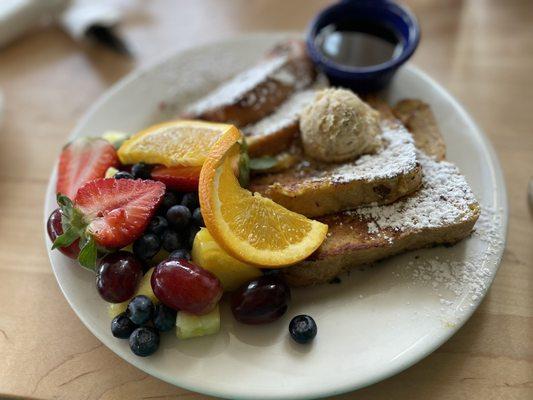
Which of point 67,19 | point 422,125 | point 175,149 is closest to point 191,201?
point 175,149

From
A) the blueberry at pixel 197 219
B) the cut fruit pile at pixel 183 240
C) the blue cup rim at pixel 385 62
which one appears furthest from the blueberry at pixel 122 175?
the blue cup rim at pixel 385 62

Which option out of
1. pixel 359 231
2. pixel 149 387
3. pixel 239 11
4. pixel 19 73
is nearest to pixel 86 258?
pixel 149 387

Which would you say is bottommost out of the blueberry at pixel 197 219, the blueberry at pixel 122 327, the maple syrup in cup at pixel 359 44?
the blueberry at pixel 122 327

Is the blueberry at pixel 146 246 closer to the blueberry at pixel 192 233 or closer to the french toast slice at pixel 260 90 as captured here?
the blueberry at pixel 192 233

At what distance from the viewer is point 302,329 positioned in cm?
124

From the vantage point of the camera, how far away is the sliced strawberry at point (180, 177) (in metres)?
1.40

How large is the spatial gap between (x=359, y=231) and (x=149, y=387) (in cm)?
70

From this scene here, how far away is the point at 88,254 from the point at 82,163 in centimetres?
37

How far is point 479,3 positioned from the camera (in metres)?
2.44

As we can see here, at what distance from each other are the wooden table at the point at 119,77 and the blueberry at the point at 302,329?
7.9 inches

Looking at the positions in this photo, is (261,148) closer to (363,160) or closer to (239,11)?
(363,160)

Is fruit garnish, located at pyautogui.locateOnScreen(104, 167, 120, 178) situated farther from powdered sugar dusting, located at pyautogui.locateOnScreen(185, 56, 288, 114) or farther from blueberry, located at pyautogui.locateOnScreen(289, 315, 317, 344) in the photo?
blueberry, located at pyautogui.locateOnScreen(289, 315, 317, 344)

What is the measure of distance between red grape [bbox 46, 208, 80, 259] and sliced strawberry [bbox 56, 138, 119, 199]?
10 cm

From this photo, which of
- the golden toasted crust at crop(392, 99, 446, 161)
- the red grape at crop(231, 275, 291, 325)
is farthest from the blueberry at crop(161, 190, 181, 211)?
the golden toasted crust at crop(392, 99, 446, 161)
